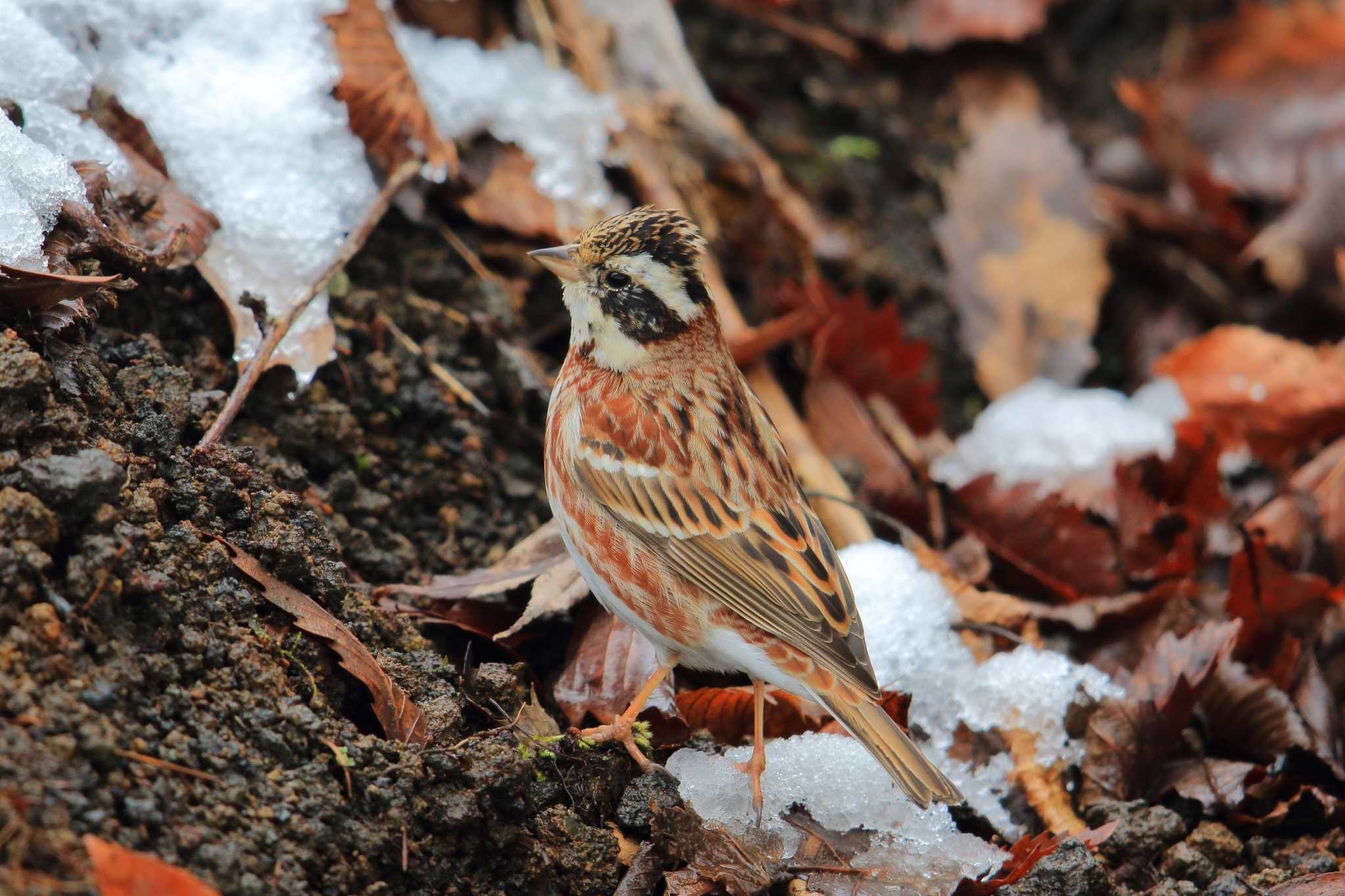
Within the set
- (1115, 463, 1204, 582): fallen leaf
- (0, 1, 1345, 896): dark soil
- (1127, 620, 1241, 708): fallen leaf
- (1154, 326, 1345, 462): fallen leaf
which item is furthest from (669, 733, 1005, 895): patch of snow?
(1154, 326, 1345, 462): fallen leaf

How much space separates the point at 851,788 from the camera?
14.3 feet

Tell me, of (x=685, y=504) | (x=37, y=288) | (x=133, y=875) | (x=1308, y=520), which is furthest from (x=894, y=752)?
(x=1308, y=520)

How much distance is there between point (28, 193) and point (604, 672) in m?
2.40

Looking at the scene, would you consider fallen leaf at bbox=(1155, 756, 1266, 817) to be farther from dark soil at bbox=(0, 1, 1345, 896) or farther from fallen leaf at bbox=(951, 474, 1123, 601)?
fallen leaf at bbox=(951, 474, 1123, 601)

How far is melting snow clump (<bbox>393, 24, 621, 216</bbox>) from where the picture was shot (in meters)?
6.01

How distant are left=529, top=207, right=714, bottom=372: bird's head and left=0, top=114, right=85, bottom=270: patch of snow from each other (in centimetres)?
157

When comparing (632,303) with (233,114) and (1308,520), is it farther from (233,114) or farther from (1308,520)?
(1308,520)

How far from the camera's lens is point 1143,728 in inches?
188

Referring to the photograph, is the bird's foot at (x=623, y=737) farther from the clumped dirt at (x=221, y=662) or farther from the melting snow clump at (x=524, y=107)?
the melting snow clump at (x=524, y=107)

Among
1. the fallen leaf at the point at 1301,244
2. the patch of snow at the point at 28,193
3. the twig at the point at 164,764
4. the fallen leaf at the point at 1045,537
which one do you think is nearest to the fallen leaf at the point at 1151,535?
the fallen leaf at the point at 1045,537

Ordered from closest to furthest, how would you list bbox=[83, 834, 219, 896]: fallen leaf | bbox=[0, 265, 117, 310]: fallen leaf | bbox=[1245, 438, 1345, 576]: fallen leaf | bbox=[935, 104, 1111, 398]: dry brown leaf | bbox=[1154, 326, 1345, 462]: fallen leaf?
bbox=[83, 834, 219, 896]: fallen leaf
bbox=[0, 265, 117, 310]: fallen leaf
bbox=[1245, 438, 1345, 576]: fallen leaf
bbox=[1154, 326, 1345, 462]: fallen leaf
bbox=[935, 104, 1111, 398]: dry brown leaf

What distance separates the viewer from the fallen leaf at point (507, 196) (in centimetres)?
582

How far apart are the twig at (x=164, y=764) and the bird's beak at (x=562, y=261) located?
225cm

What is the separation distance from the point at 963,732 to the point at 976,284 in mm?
3091
